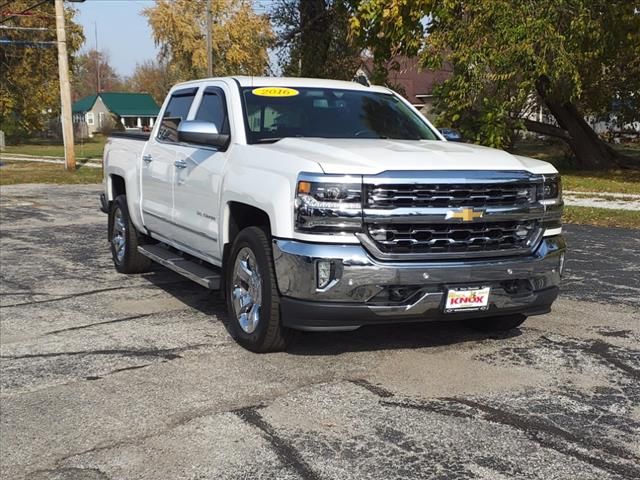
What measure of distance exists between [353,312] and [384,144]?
1.41 meters

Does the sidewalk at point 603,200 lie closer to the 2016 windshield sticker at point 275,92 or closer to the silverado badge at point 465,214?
the 2016 windshield sticker at point 275,92

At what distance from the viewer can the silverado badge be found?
483 centimetres

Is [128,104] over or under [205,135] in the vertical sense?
over

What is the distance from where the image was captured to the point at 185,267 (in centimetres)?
657

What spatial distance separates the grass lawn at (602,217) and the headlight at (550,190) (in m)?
7.60

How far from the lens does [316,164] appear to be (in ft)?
15.7

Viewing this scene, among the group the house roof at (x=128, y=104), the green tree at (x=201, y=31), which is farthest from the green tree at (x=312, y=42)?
the house roof at (x=128, y=104)

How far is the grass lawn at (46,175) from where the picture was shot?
72.2 feet

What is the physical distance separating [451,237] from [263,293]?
1300 mm

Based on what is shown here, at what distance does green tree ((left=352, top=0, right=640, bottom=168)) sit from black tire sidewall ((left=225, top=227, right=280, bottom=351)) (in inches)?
482

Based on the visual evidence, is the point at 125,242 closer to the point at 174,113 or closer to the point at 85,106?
the point at 174,113

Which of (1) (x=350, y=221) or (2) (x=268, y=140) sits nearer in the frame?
(1) (x=350, y=221)

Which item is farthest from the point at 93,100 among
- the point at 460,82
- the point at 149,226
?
the point at 149,226

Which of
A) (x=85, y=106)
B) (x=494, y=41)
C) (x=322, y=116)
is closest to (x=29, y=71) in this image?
(x=494, y=41)
